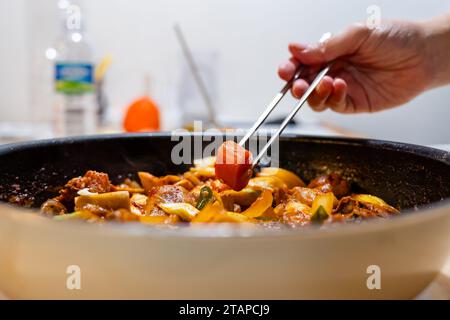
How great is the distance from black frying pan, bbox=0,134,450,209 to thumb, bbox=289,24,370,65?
27cm

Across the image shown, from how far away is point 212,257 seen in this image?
1.41 ft

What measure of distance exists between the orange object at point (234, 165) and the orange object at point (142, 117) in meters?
1.46

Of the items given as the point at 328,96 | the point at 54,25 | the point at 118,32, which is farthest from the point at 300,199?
the point at 54,25

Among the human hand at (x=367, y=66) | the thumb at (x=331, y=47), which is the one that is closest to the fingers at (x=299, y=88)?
the human hand at (x=367, y=66)

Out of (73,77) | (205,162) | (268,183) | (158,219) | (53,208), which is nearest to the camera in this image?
(158,219)

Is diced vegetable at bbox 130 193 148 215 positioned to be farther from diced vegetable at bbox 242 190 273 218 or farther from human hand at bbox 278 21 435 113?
human hand at bbox 278 21 435 113

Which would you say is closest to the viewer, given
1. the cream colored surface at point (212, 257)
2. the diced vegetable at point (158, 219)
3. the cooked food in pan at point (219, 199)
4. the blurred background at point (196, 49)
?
the cream colored surface at point (212, 257)

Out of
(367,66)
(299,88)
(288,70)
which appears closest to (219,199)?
(299,88)

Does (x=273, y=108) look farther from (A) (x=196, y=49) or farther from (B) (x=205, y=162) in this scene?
(A) (x=196, y=49)

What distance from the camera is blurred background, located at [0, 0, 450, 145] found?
3.07 metres

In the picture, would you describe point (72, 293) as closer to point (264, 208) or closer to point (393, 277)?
point (393, 277)

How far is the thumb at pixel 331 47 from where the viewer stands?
1.23m

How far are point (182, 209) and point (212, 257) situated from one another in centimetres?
36

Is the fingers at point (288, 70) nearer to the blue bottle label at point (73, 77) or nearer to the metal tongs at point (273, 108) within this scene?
the metal tongs at point (273, 108)
